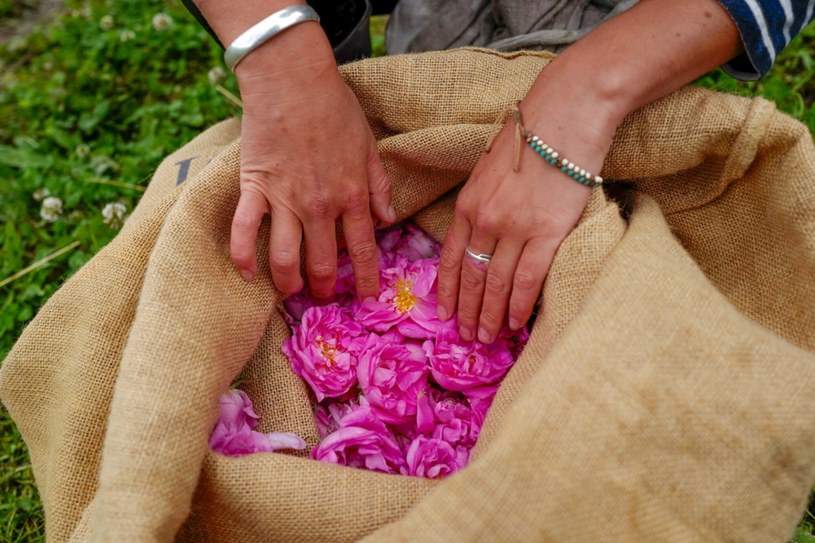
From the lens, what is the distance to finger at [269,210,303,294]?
1467mm

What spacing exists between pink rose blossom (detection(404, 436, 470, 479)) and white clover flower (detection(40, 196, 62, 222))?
1.72 metres

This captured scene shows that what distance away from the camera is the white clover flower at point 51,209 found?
2523 millimetres

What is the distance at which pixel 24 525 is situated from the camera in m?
1.95

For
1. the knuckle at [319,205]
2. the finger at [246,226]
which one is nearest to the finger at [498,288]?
the knuckle at [319,205]

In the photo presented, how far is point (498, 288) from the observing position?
144 cm

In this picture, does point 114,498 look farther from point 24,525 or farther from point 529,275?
point 24,525

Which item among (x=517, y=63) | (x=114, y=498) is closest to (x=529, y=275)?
(x=517, y=63)

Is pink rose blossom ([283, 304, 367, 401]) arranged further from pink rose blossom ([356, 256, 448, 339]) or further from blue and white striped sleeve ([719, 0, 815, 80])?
blue and white striped sleeve ([719, 0, 815, 80])

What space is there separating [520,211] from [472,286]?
0.66 feet

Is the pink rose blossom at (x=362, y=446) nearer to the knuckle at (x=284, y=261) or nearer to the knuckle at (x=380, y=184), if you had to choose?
the knuckle at (x=284, y=261)

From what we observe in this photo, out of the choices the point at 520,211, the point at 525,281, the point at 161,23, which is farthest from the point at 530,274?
the point at 161,23

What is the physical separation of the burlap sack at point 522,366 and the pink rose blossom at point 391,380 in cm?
Answer: 14

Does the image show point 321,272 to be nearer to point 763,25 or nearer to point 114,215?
point 763,25

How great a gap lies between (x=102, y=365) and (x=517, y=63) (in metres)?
1.07
